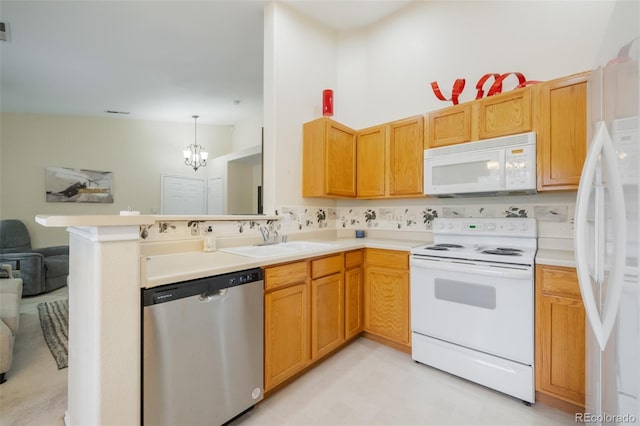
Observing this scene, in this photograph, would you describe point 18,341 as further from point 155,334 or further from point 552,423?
point 552,423

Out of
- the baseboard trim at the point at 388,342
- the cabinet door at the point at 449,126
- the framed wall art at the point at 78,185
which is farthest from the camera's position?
the framed wall art at the point at 78,185

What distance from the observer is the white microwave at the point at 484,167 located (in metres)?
1.90

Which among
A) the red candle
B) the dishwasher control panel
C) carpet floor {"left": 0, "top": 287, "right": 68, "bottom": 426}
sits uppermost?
the red candle

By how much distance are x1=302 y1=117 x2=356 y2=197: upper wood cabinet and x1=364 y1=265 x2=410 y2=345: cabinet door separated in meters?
0.84

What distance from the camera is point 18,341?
2443 mm

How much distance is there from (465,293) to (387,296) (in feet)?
2.14

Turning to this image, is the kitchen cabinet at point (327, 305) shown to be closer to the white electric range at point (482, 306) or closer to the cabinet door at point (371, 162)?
the white electric range at point (482, 306)

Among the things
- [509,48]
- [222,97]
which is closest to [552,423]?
[509,48]

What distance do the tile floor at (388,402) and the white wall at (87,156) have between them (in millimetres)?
5182

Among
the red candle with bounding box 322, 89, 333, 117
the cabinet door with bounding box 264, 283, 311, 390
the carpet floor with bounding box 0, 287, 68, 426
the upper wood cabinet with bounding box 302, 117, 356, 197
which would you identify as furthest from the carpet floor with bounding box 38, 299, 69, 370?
the red candle with bounding box 322, 89, 333, 117

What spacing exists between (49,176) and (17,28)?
9.25ft

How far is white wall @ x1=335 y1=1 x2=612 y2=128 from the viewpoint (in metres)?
2.07

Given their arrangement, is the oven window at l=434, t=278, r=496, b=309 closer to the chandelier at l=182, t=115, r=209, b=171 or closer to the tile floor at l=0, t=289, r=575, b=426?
the tile floor at l=0, t=289, r=575, b=426

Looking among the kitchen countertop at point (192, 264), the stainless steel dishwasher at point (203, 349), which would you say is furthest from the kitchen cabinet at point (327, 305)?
the stainless steel dishwasher at point (203, 349)
